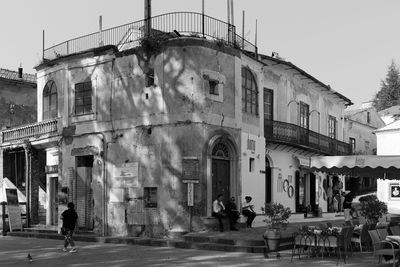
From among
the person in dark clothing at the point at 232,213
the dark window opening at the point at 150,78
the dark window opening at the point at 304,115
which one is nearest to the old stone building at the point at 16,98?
the dark window opening at the point at 150,78

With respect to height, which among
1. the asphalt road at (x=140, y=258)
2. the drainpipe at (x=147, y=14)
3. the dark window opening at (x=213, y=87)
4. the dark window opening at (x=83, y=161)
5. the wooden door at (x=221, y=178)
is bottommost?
the asphalt road at (x=140, y=258)

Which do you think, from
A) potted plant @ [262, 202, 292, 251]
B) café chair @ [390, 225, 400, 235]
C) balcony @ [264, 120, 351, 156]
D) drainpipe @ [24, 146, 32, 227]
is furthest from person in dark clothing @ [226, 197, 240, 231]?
drainpipe @ [24, 146, 32, 227]

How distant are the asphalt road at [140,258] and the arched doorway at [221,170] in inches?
138

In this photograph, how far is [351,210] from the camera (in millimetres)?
19375

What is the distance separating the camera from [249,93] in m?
21.7

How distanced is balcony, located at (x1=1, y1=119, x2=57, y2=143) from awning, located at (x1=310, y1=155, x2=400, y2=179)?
499 inches

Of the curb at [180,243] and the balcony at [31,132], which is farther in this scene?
the balcony at [31,132]

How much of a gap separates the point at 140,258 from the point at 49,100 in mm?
11709

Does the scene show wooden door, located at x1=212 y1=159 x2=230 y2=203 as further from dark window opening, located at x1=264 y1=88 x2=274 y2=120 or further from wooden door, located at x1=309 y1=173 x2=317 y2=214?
wooden door, located at x1=309 y1=173 x2=317 y2=214

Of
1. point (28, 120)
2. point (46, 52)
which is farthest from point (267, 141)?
point (28, 120)

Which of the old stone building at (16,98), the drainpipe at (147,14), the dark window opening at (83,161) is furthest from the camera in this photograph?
the old stone building at (16,98)

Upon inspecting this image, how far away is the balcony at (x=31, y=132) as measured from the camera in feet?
77.7

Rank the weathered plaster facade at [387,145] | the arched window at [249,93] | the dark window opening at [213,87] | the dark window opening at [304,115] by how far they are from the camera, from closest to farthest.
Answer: the dark window opening at [213,87], the arched window at [249,93], the weathered plaster facade at [387,145], the dark window opening at [304,115]

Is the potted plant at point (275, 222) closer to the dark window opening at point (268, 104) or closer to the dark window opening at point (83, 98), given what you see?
the dark window opening at point (83, 98)
